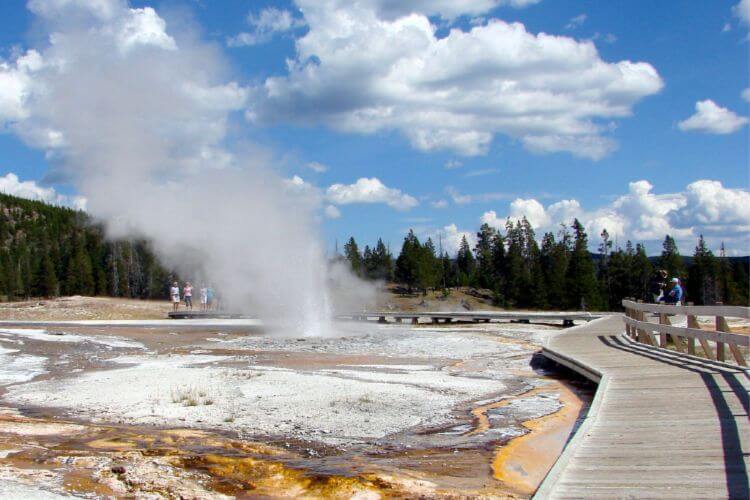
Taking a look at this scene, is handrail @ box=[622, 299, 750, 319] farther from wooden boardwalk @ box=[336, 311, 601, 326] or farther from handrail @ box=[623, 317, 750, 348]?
wooden boardwalk @ box=[336, 311, 601, 326]

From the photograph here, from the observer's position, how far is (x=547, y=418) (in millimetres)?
10266

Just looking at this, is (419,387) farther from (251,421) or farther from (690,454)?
(690,454)

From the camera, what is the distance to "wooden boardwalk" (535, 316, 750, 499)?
18.1 ft

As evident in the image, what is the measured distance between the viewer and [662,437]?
274 inches

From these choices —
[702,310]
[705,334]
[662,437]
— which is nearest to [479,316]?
[702,310]

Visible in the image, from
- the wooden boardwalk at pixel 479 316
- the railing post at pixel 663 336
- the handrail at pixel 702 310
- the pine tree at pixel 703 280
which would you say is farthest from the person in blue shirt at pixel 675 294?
the pine tree at pixel 703 280

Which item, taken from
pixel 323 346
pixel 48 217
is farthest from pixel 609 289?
pixel 48 217

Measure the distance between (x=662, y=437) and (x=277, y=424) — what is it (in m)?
4.67

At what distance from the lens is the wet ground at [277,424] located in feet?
21.8

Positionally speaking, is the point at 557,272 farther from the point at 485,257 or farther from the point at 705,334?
Answer: the point at 705,334

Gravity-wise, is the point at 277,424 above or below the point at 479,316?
below

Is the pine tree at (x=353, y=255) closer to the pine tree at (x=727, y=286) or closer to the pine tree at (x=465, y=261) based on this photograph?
the pine tree at (x=465, y=261)

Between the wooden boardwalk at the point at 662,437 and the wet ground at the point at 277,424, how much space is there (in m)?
0.72

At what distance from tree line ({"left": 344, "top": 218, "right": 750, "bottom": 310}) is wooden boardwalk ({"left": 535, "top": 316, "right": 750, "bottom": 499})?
65.7m
